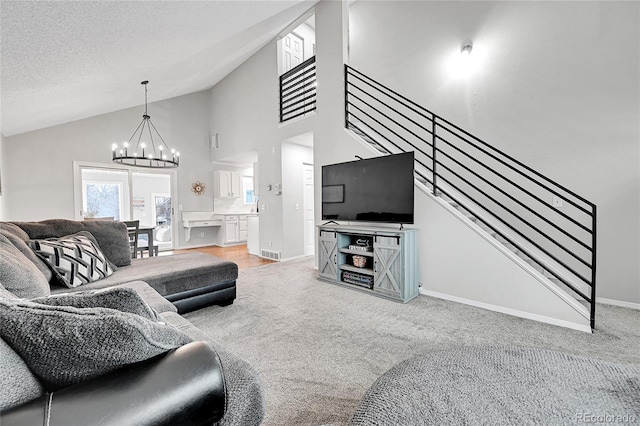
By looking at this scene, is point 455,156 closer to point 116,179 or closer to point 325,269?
point 325,269

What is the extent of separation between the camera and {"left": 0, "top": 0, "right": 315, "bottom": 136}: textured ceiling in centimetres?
217

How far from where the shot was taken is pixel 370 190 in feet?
11.3

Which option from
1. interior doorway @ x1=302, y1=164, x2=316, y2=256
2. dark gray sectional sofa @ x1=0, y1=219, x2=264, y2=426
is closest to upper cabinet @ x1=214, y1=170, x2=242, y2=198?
interior doorway @ x1=302, y1=164, x2=316, y2=256

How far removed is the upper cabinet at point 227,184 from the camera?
7.38 m

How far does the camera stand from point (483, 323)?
2400 mm

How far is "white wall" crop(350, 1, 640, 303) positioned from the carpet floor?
3.18 feet

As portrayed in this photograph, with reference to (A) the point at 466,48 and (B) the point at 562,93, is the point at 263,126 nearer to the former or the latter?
(A) the point at 466,48

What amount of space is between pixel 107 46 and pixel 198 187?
4605 mm

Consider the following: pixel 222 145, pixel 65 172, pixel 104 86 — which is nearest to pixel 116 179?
pixel 65 172

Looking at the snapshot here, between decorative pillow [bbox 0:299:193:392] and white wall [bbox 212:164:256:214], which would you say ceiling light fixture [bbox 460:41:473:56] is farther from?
white wall [bbox 212:164:256:214]

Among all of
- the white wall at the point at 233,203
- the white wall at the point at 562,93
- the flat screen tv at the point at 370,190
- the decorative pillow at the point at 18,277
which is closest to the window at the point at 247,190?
the white wall at the point at 233,203

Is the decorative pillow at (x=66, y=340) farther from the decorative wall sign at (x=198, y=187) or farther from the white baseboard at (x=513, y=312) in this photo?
the decorative wall sign at (x=198, y=187)

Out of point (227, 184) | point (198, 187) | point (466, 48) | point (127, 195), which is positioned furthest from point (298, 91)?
point (127, 195)

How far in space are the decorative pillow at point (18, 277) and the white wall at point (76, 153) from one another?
4.91m
